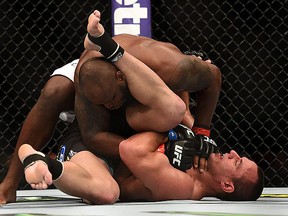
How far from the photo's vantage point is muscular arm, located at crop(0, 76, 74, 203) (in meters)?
2.27

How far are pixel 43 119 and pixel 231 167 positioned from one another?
0.66 m

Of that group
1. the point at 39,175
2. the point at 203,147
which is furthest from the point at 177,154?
the point at 39,175

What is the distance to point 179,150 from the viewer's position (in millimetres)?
2129

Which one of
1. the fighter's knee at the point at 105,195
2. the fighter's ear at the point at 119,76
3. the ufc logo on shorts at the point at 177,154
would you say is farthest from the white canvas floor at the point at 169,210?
the fighter's ear at the point at 119,76

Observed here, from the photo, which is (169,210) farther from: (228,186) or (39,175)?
(228,186)

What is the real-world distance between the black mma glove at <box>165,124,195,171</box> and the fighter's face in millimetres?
84

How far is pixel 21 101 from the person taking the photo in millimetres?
4031

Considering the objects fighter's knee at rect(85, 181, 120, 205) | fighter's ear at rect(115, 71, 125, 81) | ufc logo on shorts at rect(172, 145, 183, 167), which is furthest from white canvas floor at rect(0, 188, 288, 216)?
fighter's ear at rect(115, 71, 125, 81)

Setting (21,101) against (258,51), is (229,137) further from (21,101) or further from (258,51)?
(21,101)

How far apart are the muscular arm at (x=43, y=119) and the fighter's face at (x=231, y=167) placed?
1.74 ft

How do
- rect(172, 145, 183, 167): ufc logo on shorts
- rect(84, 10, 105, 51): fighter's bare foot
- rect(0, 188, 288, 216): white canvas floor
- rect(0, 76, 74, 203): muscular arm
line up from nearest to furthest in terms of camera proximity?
rect(0, 188, 288, 216): white canvas floor < rect(84, 10, 105, 51): fighter's bare foot < rect(172, 145, 183, 167): ufc logo on shorts < rect(0, 76, 74, 203): muscular arm

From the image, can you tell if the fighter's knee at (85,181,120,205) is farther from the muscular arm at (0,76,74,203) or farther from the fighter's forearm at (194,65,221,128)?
the fighter's forearm at (194,65,221,128)

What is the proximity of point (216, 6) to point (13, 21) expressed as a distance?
1.25 m

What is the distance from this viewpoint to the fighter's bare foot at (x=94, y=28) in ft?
6.49
